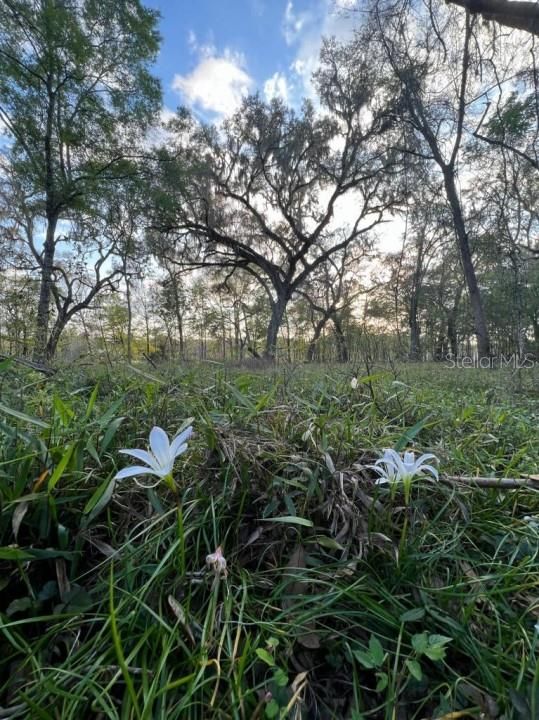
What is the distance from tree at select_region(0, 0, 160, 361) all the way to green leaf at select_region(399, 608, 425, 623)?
28.4 ft

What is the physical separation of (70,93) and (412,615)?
12166 mm

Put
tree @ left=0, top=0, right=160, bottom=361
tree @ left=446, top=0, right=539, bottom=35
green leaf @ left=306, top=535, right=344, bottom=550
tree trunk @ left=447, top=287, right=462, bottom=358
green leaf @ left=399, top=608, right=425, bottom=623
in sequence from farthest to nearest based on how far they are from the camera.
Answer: tree trunk @ left=447, top=287, right=462, bottom=358
tree @ left=0, top=0, right=160, bottom=361
tree @ left=446, top=0, right=539, bottom=35
green leaf @ left=306, top=535, right=344, bottom=550
green leaf @ left=399, top=608, right=425, bottom=623

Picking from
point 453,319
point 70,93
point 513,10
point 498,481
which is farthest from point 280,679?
point 453,319

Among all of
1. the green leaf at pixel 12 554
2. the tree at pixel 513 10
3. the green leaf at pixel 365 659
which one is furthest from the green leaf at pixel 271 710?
the tree at pixel 513 10

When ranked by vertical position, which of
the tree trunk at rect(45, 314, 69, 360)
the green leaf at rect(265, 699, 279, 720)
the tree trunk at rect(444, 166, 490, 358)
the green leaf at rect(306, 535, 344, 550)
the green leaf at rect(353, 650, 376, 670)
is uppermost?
the tree trunk at rect(444, 166, 490, 358)

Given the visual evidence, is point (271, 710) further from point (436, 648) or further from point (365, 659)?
point (436, 648)

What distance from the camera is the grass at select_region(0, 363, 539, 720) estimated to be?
1.55ft

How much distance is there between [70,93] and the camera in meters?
7.90

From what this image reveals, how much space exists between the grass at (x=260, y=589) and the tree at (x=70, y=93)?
805 centimetres

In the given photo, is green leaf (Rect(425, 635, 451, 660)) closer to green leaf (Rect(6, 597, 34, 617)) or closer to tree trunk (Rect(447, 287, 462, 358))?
green leaf (Rect(6, 597, 34, 617))

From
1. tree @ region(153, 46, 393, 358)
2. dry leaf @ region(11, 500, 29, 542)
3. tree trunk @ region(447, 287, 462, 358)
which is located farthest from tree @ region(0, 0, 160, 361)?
tree trunk @ region(447, 287, 462, 358)

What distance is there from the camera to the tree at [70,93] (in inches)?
277

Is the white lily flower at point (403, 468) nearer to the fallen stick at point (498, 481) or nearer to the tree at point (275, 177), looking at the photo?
the fallen stick at point (498, 481)

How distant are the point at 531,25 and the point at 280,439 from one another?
8.39 meters
